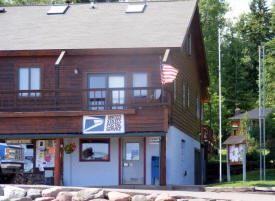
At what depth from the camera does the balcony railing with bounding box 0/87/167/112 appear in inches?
989

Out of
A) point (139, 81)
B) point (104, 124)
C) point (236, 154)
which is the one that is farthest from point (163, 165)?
point (139, 81)

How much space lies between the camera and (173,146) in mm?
26844

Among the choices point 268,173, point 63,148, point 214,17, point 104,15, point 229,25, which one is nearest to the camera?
point 63,148

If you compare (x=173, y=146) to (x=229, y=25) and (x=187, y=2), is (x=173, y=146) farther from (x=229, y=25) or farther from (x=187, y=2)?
(x=229, y=25)

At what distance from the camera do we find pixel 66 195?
57.9 feet

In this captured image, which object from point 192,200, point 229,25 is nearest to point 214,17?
point 229,25

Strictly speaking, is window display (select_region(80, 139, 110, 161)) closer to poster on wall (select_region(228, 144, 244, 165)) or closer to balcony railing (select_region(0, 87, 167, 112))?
balcony railing (select_region(0, 87, 167, 112))

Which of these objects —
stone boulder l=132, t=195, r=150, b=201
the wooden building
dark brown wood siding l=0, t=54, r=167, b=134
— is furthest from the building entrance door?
stone boulder l=132, t=195, r=150, b=201

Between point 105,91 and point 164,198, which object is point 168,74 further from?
point 164,198

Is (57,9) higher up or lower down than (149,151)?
higher up

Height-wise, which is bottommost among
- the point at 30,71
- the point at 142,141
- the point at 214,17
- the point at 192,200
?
the point at 192,200

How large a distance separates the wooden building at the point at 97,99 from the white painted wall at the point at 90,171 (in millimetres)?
44

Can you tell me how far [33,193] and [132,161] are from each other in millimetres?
8594

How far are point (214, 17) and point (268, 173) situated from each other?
105 ft
